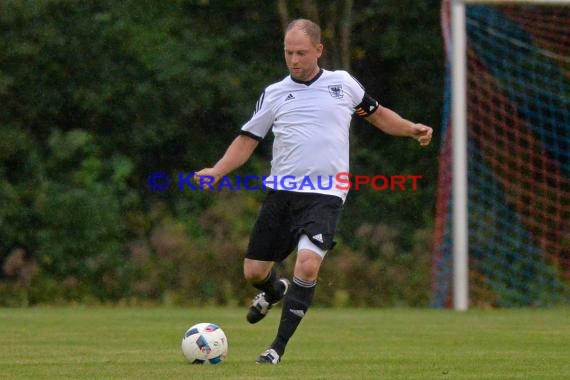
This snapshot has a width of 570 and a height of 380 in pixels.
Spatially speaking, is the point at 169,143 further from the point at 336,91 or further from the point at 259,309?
the point at 336,91

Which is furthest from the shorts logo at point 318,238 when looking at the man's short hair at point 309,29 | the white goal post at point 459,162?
the white goal post at point 459,162

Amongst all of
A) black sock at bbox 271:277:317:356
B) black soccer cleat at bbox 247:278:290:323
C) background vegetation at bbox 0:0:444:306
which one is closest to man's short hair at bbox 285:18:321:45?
black sock at bbox 271:277:317:356

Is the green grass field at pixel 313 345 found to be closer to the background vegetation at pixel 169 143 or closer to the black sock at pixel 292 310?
the black sock at pixel 292 310

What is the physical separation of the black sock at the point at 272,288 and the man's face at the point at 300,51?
134 centimetres

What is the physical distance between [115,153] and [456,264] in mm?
7170

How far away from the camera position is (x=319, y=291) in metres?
16.3

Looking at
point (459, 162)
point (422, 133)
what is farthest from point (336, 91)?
point (459, 162)

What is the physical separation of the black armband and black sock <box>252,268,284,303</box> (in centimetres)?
112

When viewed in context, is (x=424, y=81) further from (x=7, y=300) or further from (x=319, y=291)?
(x=7, y=300)

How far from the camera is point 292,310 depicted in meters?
7.39

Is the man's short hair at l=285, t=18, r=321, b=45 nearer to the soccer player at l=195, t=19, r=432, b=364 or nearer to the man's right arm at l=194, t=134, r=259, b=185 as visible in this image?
the soccer player at l=195, t=19, r=432, b=364

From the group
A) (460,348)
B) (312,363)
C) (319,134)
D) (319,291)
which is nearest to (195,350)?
(312,363)

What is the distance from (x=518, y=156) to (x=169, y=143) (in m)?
5.50

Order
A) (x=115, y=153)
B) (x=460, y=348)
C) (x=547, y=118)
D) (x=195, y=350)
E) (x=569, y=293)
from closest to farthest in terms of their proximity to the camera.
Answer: (x=195, y=350)
(x=460, y=348)
(x=569, y=293)
(x=547, y=118)
(x=115, y=153)
